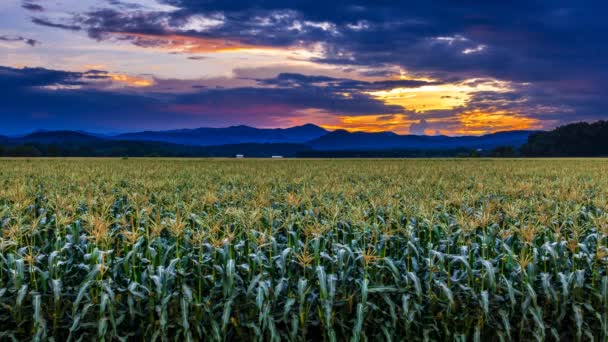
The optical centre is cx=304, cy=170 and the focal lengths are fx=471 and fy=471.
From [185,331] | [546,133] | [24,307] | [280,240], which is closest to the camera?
[185,331]

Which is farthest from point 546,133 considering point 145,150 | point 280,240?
point 280,240

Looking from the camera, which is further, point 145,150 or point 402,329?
point 145,150

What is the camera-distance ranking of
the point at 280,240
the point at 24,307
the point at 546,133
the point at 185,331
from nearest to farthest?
the point at 185,331 < the point at 24,307 < the point at 280,240 < the point at 546,133

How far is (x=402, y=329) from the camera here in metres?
7.19

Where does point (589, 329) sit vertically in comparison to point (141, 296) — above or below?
below

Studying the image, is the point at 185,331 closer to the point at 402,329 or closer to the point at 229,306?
the point at 229,306

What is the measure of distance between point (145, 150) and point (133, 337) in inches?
6161

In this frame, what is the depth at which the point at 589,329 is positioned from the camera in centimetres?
714

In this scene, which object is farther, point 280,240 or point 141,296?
point 280,240

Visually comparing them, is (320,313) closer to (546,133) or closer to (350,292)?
(350,292)

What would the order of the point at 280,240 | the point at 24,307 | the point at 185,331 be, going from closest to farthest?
1. the point at 185,331
2. the point at 24,307
3. the point at 280,240

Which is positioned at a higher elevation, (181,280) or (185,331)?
(181,280)

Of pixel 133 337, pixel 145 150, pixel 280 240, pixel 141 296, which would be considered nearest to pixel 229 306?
pixel 141 296

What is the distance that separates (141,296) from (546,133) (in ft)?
536
